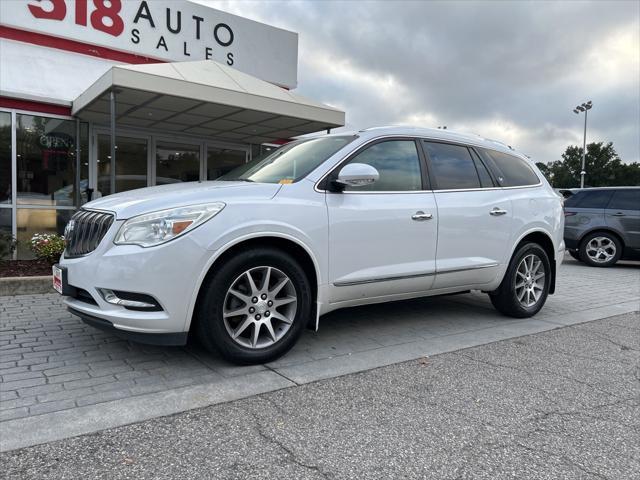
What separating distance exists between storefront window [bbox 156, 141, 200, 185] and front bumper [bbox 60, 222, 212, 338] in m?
7.83

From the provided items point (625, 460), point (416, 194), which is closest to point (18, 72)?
point (416, 194)

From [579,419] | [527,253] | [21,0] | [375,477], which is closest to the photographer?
[375,477]

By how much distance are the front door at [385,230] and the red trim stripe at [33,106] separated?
7.01 metres

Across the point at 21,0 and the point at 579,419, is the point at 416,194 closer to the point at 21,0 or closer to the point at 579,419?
the point at 579,419

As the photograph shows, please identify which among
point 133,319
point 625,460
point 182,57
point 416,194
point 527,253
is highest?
point 182,57

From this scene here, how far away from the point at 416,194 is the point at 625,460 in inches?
101

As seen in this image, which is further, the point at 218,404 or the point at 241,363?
the point at 241,363

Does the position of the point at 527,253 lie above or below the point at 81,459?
above

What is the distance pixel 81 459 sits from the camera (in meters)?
2.39

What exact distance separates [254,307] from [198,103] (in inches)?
213

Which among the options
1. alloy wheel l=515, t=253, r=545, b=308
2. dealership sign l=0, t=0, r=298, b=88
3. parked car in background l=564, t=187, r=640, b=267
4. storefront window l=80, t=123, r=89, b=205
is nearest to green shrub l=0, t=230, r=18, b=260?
storefront window l=80, t=123, r=89, b=205

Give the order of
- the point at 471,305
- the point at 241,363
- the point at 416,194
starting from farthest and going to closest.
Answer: the point at 471,305, the point at 416,194, the point at 241,363

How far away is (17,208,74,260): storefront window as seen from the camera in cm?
873

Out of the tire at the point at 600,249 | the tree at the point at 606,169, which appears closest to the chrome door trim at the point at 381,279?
the tire at the point at 600,249
